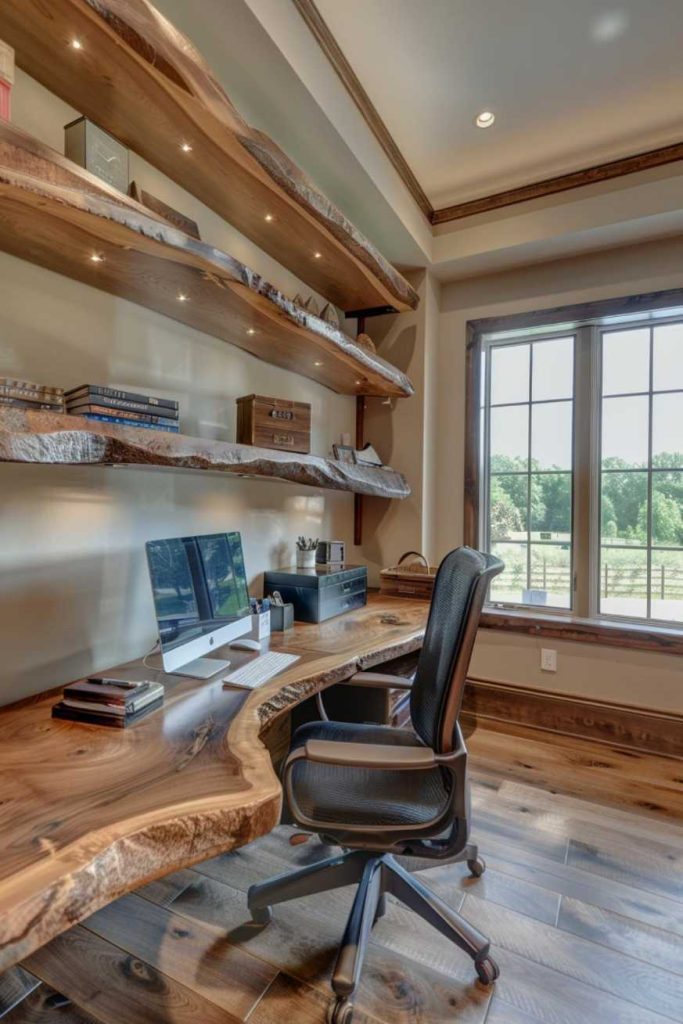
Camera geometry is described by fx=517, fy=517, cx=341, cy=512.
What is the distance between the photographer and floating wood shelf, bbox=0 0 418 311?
124cm

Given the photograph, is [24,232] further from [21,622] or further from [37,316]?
[21,622]

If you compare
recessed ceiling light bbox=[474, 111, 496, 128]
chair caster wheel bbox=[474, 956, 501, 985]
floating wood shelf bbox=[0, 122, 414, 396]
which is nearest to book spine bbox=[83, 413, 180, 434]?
floating wood shelf bbox=[0, 122, 414, 396]

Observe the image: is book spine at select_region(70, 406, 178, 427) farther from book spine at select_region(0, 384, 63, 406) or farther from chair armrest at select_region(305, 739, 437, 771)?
chair armrest at select_region(305, 739, 437, 771)

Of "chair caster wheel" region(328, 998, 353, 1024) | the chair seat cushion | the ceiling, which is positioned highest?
the ceiling

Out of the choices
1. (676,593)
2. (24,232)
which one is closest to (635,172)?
(676,593)

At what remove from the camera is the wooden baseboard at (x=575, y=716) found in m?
2.57

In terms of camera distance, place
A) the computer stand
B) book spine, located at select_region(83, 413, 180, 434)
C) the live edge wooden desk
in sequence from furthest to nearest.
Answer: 1. the computer stand
2. book spine, located at select_region(83, 413, 180, 434)
3. the live edge wooden desk

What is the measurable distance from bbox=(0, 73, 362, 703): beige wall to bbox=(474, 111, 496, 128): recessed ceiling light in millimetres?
1212

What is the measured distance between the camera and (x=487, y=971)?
1331mm

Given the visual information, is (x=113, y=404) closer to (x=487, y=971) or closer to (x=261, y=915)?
(x=261, y=915)

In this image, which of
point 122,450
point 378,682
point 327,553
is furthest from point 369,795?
point 327,553

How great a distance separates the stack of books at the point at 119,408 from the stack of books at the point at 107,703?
0.66 m

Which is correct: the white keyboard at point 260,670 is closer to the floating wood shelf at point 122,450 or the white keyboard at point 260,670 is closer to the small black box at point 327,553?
the floating wood shelf at point 122,450

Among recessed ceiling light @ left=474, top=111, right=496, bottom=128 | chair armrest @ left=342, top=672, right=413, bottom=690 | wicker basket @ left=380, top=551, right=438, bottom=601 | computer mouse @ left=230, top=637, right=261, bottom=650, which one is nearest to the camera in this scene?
chair armrest @ left=342, top=672, right=413, bottom=690
